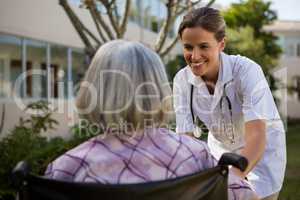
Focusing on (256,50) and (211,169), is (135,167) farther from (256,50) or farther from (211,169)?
(256,50)

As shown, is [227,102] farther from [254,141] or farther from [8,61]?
[8,61]

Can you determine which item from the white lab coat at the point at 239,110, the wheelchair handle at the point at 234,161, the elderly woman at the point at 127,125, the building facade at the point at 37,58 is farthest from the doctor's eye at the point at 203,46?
the building facade at the point at 37,58

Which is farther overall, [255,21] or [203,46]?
[255,21]

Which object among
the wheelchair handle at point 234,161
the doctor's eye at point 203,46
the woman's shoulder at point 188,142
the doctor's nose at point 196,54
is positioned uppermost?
the doctor's eye at point 203,46

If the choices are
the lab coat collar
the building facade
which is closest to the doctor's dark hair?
the lab coat collar

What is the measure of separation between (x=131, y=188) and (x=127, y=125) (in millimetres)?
245

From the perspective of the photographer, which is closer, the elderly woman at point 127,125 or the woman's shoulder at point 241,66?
the elderly woman at point 127,125

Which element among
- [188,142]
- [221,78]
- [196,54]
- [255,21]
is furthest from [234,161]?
[255,21]

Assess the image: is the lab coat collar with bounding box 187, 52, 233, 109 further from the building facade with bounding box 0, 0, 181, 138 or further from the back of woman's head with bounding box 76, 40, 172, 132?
the building facade with bounding box 0, 0, 181, 138

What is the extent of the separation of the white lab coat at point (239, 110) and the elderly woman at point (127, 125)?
0.68m

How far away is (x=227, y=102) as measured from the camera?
8.39 feet

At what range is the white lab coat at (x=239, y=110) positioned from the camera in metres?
2.42

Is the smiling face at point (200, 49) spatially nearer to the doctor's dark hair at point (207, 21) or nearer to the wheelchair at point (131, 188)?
the doctor's dark hair at point (207, 21)

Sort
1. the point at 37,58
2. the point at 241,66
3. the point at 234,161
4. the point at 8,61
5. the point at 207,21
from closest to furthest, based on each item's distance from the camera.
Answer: the point at 234,161, the point at 207,21, the point at 241,66, the point at 8,61, the point at 37,58
